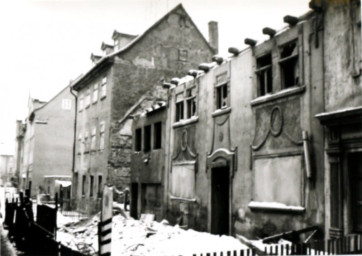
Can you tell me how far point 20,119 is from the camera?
2050 inches

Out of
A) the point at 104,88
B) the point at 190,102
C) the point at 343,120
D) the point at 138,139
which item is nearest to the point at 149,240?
the point at 190,102

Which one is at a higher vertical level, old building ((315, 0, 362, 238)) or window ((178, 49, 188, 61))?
window ((178, 49, 188, 61))

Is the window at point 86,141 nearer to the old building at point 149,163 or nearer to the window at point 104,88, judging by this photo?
the window at point 104,88

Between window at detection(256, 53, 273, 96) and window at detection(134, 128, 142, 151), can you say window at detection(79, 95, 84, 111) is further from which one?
window at detection(256, 53, 273, 96)

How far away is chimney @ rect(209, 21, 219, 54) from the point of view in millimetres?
26828

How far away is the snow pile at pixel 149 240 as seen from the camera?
38.2 feet

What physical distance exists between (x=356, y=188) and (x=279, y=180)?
252 cm

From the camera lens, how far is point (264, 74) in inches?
515

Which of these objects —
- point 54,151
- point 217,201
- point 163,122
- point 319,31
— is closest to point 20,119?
point 54,151

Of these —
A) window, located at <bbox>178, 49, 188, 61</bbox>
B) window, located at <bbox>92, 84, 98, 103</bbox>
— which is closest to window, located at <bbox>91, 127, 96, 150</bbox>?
window, located at <bbox>92, 84, 98, 103</bbox>

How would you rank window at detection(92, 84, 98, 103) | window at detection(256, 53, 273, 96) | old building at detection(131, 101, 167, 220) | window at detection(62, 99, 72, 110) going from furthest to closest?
window at detection(62, 99, 72, 110) → window at detection(92, 84, 98, 103) → old building at detection(131, 101, 167, 220) → window at detection(256, 53, 273, 96)

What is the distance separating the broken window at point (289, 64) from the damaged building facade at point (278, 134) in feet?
0.09

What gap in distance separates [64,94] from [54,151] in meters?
5.35

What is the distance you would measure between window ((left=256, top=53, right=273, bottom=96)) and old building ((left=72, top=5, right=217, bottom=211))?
1280cm
